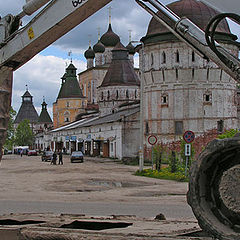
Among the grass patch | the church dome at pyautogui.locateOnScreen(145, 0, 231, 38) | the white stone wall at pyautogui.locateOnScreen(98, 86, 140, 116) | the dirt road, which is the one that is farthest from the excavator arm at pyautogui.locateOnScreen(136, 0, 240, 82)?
the white stone wall at pyautogui.locateOnScreen(98, 86, 140, 116)

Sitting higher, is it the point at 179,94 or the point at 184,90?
the point at 184,90

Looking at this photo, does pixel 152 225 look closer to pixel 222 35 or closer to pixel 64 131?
pixel 222 35

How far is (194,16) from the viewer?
45.8 metres

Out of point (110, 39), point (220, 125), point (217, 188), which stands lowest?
point (217, 188)

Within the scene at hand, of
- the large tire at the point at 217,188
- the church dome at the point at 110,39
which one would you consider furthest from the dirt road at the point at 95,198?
the church dome at the point at 110,39

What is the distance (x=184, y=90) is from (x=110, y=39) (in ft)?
173

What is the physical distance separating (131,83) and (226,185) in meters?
72.6

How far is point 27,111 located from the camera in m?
168

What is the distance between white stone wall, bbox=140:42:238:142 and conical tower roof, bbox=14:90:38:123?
118920 mm

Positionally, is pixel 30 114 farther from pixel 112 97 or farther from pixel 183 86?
pixel 183 86

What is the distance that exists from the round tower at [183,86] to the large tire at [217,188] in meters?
41.3

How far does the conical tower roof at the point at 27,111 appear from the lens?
165125 millimetres

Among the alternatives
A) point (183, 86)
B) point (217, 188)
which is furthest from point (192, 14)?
point (217, 188)

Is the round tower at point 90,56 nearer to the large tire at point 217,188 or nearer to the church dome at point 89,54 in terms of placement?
the church dome at point 89,54
